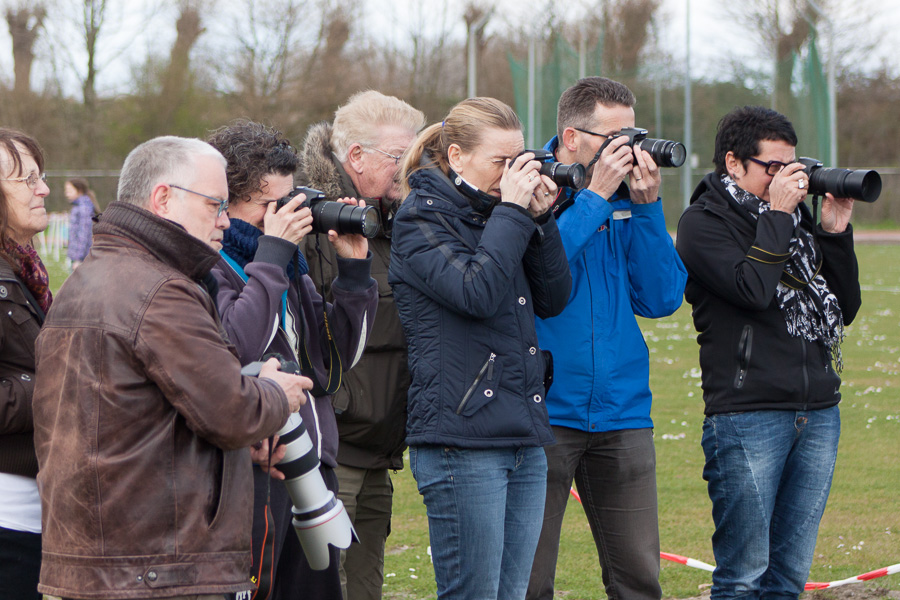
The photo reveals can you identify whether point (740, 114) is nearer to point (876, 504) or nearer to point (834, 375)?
point (834, 375)

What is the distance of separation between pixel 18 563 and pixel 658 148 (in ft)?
7.52

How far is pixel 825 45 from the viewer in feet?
112

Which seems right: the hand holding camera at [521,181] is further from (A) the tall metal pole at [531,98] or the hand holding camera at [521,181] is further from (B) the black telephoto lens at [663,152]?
(A) the tall metal pole at [531,98]

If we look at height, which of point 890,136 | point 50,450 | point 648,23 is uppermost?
point 648,23

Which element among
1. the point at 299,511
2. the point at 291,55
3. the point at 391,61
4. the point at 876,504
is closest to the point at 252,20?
the point at 291,55

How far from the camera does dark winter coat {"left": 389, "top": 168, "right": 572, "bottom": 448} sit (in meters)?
2.74

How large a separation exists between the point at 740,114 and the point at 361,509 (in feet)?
6.67

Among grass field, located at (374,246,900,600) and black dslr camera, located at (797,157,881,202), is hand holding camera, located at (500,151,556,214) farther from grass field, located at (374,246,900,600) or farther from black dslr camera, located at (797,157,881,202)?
grass field, located at (374,246,900,600)

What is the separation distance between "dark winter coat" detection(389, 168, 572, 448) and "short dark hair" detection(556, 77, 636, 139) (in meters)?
0.68

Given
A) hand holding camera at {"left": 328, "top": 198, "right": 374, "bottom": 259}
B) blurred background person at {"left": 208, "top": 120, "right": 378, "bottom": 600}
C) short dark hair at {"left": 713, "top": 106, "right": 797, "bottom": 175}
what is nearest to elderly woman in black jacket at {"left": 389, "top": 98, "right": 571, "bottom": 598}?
hand holding camera at {"left": 328, "top": 198, "right": 374, "bottom": 259}

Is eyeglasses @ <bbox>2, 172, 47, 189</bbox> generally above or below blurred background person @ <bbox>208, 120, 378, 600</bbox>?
above

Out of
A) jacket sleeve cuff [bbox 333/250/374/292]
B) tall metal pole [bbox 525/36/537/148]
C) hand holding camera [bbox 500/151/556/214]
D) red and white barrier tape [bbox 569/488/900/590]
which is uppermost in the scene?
tall metal pole [bbox 525/36/537/148]

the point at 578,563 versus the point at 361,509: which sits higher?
the point at 361,509

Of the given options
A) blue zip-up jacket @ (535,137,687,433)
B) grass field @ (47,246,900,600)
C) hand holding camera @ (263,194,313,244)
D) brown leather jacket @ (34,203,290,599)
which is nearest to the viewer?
brown leather jacket @ (34,203,290,599)
